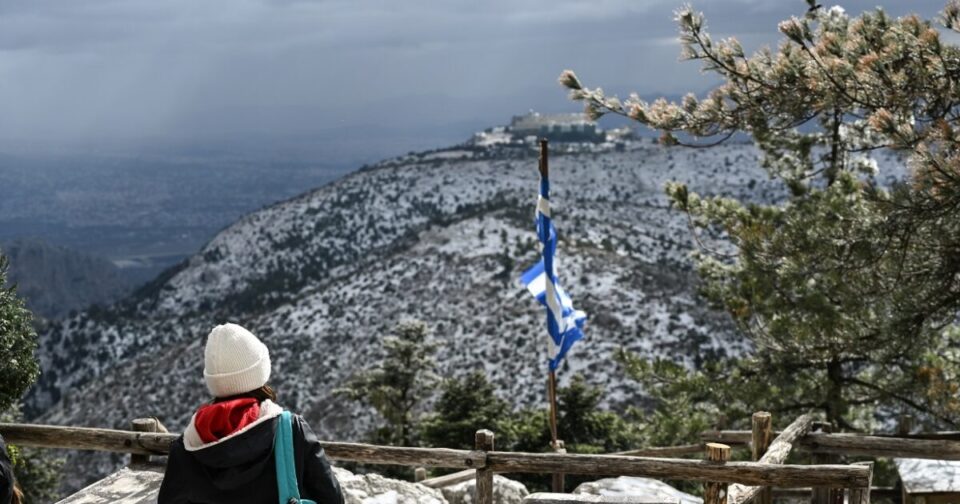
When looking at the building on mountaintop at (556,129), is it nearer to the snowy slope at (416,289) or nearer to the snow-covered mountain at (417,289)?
the snow-covered mountain at (417,289)

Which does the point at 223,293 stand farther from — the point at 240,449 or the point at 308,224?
the point at 240,449

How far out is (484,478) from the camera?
757 centimetres

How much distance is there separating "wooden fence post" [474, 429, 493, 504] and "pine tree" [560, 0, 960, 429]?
159 inches

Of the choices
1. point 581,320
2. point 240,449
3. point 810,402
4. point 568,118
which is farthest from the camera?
point 568,118

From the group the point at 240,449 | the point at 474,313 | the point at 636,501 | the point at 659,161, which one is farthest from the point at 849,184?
the point at 659,161

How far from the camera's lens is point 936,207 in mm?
9094

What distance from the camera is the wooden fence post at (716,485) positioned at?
684 centimetres

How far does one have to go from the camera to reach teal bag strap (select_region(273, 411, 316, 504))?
A: 428 cm

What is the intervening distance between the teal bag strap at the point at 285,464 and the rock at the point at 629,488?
6.50m

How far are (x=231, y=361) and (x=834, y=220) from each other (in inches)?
340

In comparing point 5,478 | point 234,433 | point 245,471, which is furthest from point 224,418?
point 5,478

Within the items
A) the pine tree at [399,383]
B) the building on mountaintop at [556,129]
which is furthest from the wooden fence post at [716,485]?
the building on mountaintop at [556,129]

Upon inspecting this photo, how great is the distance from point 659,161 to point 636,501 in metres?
129

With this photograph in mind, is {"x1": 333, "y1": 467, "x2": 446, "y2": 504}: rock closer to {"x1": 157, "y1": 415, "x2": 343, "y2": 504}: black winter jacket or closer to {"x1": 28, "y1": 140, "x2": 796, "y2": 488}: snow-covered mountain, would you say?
{"x1": 157, "y1": 415, "x2": 343, "y2": 504}: black winter jacket
